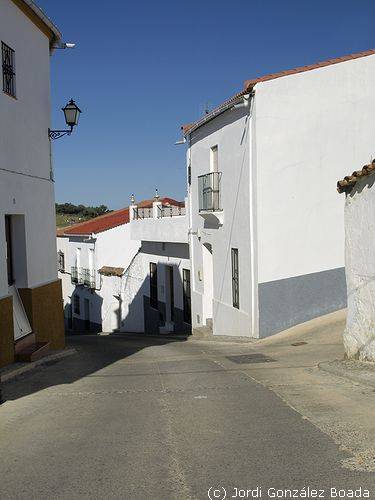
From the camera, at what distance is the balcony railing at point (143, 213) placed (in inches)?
895

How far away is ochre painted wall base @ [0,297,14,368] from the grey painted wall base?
6048 millimetres

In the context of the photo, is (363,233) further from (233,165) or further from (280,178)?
(233,165)

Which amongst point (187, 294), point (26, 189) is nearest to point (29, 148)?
point (26, 189)

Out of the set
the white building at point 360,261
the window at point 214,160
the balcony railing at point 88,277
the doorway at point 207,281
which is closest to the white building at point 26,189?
the white building at point 360,261

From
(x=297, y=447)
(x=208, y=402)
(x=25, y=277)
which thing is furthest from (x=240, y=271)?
(x=297, y=447)

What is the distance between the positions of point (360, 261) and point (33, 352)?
572cm

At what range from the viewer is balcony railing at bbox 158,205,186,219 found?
2088cm

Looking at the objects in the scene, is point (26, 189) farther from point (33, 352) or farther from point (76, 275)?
point (76, 275)

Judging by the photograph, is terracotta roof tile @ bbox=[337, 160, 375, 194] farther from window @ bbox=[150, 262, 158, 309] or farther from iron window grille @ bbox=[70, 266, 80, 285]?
iron window grille @ bbox=[70, 266, 80, 285]

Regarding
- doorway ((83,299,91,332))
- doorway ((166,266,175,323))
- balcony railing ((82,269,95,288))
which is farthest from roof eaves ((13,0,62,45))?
A: doorway ((83,299,91,332))

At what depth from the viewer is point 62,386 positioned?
8.06 m

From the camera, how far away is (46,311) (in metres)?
12.1

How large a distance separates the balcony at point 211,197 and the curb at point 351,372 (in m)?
8.24

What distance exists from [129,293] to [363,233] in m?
19.3
